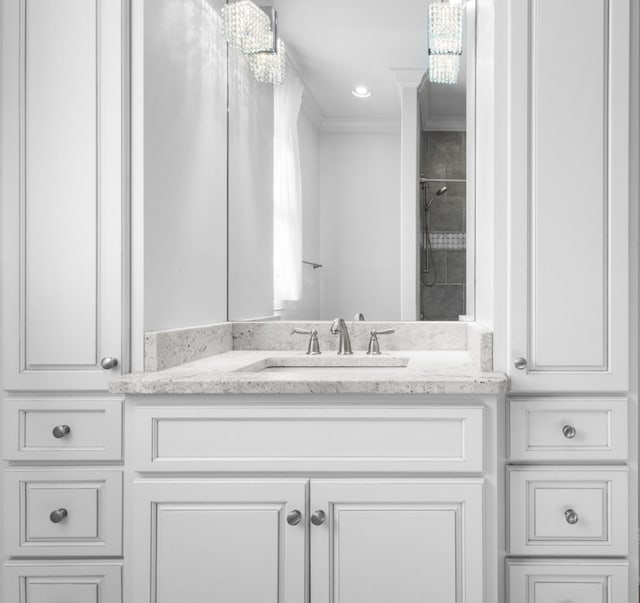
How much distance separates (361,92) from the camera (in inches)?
76.0

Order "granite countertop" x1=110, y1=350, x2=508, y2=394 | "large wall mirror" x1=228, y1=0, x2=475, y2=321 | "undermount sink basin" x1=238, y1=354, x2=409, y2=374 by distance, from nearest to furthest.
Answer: "granite countertop" x1=110, y1=350, x2=508, y2=394, "undermount sink basin" x1=238, y1=354, x2=409, y2=374, "large wall mirror" x1=228, y1=0, x2=475, y2=321

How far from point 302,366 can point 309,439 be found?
519 mm

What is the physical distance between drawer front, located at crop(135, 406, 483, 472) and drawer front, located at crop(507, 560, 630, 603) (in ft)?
1.18

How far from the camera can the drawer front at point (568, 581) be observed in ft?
4.41

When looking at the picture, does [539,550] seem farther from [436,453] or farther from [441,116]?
[441,116]

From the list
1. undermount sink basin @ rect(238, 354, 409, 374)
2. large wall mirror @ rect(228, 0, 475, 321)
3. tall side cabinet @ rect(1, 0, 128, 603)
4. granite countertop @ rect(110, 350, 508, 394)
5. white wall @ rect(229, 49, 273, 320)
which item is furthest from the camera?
white wall @ rect(229, 49, 273, 320)

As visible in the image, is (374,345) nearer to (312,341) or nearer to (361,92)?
(312,341)

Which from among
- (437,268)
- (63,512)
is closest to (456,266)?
(437,268)

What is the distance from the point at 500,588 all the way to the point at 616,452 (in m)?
0.48

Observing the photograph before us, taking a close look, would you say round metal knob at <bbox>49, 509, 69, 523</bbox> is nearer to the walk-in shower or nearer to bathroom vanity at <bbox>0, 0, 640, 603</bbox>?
bathroom vanity at <bbox>0, 0, 640, 603</bbox>

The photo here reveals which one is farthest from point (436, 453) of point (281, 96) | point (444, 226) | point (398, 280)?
point (281, 96)

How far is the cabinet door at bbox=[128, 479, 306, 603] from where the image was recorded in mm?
1281

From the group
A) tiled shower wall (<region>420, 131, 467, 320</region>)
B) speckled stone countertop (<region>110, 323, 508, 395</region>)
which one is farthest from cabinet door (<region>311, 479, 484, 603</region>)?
tiled shower wall (<region>420, 131, 467, 320</region>)

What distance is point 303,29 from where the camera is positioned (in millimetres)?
1950
